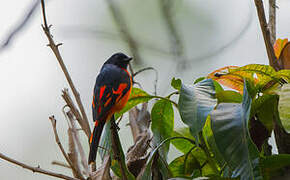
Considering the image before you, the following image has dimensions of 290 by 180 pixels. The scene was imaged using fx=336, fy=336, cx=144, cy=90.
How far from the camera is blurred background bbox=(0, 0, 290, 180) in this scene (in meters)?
1.95

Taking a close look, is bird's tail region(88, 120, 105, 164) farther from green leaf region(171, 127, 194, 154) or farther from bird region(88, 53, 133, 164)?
green leaf region(171, 127, 194, 154)

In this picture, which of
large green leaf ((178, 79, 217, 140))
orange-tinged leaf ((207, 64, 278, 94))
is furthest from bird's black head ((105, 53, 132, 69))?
large green leaf ((178, 79, 217, 140))

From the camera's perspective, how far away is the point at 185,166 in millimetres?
1032

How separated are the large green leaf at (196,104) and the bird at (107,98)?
298mm

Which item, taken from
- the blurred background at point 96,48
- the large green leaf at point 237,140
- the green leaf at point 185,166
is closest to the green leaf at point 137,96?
the green leaf at point 185,166

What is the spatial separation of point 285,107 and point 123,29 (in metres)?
1.41

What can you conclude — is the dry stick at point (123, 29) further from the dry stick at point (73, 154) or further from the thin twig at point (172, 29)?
the dry stick at point (73, 154)

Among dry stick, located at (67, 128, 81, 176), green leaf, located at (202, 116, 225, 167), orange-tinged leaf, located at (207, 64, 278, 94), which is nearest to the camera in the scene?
green leaf, located at (202, 116, 225, 167)

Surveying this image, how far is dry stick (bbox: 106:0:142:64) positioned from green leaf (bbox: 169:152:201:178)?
3.60ft

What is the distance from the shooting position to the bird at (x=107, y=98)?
1026mm

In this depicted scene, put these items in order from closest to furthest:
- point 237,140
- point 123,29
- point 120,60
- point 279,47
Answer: point 237,140 < point 279,47 < point 120,60 < point 123,29

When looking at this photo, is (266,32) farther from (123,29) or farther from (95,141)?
(123,29)

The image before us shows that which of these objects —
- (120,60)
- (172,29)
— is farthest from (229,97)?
(172,29)

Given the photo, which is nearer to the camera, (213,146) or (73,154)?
(213,146)
